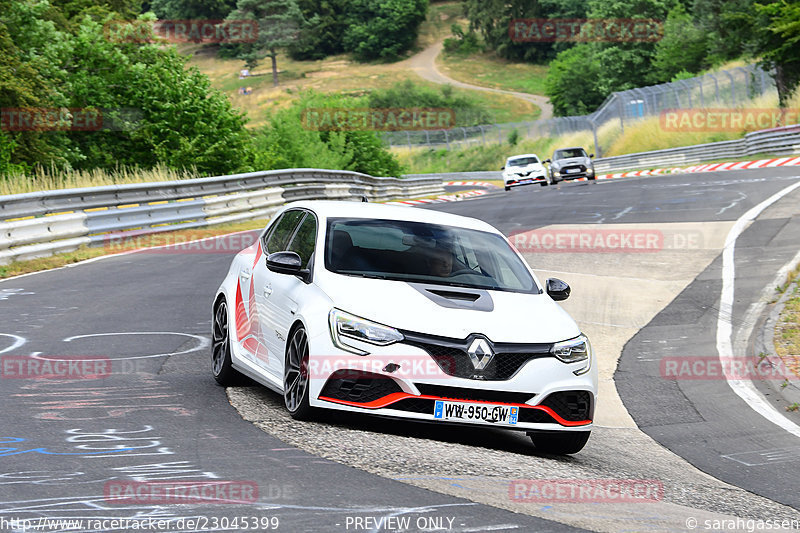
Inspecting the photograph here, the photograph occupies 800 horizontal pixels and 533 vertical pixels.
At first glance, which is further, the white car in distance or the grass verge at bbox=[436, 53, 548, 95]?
the grass verge at bbox=[436, 53, 548, 95]

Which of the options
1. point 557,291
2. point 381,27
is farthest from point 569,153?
point 381,27

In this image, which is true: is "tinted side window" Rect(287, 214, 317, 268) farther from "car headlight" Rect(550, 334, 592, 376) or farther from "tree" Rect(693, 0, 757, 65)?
"tree" Rect(693, 0, 757, 65)

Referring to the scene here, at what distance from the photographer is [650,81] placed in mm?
85500

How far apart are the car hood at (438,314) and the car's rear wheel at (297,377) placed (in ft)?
1.29

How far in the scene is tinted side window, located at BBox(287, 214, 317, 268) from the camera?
26.7ft

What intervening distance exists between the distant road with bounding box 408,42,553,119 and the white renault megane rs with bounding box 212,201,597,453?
356 feet

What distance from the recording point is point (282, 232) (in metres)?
8.95

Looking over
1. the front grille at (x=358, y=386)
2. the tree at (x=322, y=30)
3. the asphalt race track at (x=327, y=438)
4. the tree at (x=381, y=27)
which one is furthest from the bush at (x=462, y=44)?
the front grille at (x=358, y=386)

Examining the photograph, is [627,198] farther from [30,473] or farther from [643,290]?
[30,473]

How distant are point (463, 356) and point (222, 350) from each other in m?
2.84

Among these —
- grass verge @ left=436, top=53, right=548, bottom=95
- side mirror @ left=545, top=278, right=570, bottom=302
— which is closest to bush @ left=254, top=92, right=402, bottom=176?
side mirror @ left=545, top=278, right=570, bottom=302

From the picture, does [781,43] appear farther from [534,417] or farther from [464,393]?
[464,393]

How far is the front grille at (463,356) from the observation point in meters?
6.88

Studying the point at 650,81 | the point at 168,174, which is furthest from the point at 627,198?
the point at 650,81
